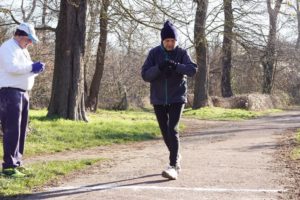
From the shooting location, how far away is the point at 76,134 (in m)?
13.1

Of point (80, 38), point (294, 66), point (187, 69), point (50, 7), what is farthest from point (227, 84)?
point (187, 69)

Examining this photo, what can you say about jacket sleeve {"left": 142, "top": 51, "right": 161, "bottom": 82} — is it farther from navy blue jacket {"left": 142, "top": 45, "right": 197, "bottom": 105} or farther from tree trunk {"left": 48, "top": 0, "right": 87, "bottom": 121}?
tree trunk {"left": 48, "top": 0, "right": 87, "bottom": 121}

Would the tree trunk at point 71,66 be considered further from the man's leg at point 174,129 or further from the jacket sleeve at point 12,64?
the man's leg at point 174,129

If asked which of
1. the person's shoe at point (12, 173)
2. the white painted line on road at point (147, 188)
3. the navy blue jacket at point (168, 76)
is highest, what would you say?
the navy blue jacket at point (168, 76)

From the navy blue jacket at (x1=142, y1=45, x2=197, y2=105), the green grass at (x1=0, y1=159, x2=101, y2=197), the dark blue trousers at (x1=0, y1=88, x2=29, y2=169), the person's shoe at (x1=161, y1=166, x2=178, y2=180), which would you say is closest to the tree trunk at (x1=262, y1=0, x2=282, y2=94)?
the green grass at (x1=0, y1=159, x2=101, y2=197)

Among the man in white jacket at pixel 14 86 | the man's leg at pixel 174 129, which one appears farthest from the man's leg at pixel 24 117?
the man's leg at pixel 174 129

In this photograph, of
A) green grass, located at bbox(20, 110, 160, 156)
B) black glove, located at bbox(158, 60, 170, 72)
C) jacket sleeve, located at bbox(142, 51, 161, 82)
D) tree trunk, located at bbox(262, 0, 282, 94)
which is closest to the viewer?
black glove, located at bbox(158, 60, 170, 72)

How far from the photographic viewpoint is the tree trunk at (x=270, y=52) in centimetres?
2959

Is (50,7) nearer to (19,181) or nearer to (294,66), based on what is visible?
(19,181)

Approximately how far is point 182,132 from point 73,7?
5050mm

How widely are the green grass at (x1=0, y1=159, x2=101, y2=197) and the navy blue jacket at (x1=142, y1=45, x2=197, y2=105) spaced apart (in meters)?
1.72

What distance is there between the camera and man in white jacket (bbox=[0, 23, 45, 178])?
263 inches

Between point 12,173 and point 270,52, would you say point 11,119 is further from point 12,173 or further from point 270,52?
point 270,52

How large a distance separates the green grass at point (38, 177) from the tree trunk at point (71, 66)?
703 cm
